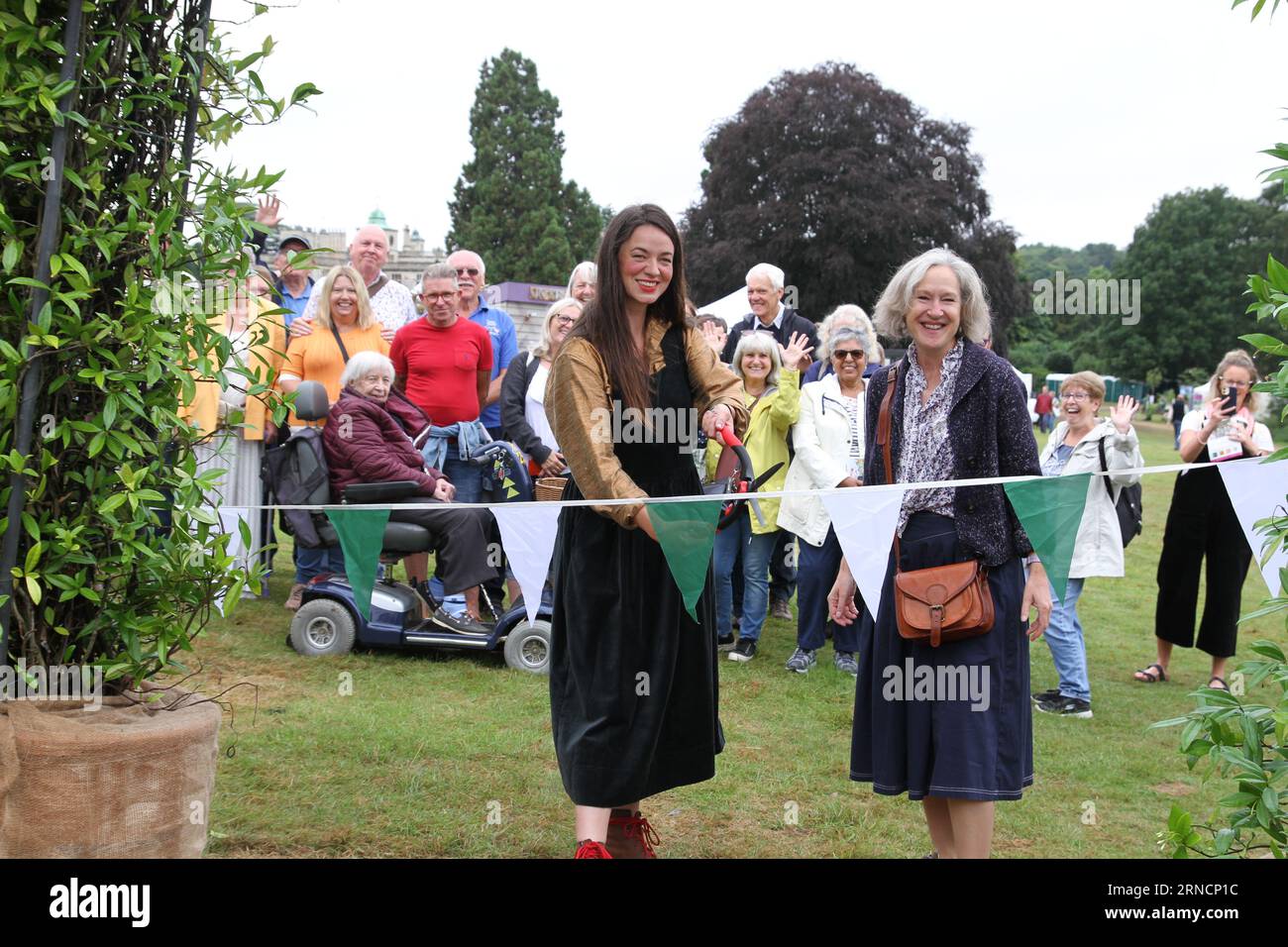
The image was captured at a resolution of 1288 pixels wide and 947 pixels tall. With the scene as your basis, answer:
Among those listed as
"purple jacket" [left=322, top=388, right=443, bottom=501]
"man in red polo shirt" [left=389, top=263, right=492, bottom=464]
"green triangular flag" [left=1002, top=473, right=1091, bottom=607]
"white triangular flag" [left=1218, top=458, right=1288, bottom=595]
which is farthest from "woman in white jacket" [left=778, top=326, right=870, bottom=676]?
"green triangular flag" [left=1002, top=473, right=1091, bottom=607]

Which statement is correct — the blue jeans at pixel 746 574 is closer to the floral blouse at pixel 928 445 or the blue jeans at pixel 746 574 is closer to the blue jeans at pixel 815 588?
the blue jeans at pixel 815 588

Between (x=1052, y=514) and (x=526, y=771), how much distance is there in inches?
103

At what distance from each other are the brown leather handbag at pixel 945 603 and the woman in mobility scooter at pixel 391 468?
3.92 meters

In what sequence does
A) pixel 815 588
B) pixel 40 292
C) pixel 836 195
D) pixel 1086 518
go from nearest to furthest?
1. pixel 40 292
2. pixel 1086 518
3. pixel 815 588
4. pixel 836 195

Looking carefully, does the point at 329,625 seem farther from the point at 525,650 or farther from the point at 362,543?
the point at 362,543

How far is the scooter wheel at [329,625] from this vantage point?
7.24 metres

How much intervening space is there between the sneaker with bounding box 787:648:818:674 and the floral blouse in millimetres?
3621

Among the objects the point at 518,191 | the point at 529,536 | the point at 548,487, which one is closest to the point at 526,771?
the point at 529,536

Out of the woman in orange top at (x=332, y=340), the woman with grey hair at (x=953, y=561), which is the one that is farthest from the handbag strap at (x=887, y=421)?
the woman in orange top at (x=332, y=340)

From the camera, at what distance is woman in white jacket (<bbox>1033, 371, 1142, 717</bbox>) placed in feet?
23.0

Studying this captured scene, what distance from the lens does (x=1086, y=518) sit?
7.13 meters
